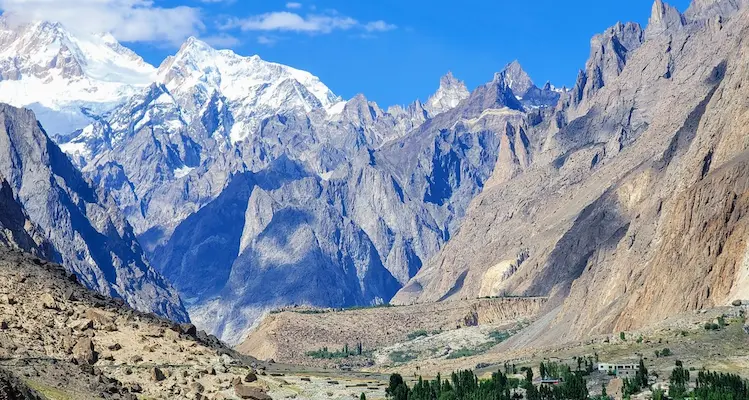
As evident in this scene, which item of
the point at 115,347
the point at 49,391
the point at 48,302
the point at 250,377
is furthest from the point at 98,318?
the point at 49,391

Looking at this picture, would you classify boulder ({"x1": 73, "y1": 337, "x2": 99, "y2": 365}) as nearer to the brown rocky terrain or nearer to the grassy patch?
the brown rocky terrain

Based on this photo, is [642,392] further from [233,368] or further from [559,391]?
[233,368]

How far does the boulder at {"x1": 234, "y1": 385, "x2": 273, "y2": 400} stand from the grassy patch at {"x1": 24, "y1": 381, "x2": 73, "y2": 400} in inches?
820

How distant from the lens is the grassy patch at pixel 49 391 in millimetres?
104438

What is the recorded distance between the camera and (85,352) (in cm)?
12419

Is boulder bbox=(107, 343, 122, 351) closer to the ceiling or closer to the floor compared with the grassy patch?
closer to the ceiling

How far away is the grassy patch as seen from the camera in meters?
104

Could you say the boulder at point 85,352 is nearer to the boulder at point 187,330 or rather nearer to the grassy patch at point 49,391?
the grassy patch at point 49,391

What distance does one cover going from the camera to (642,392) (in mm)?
142875

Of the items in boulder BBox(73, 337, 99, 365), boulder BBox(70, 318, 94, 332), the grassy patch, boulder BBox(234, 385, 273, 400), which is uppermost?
boulder BBox(70, 318, 94, 332)

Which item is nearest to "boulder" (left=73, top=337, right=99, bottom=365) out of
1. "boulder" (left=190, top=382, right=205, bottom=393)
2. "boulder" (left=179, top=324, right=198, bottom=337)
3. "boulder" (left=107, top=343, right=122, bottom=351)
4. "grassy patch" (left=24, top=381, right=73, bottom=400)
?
"boulder" (left=107, top=343, right=122, bottom=351)

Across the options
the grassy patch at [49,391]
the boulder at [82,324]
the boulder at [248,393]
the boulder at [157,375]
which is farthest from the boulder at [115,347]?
the grassy patch at [49,391]

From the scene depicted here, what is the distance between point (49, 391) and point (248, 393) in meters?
23.3

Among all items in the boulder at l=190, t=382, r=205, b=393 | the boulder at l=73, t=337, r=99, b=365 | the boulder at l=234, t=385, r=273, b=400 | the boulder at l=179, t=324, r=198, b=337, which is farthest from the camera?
the boulder at l=179, t=324, r=198, b=337
